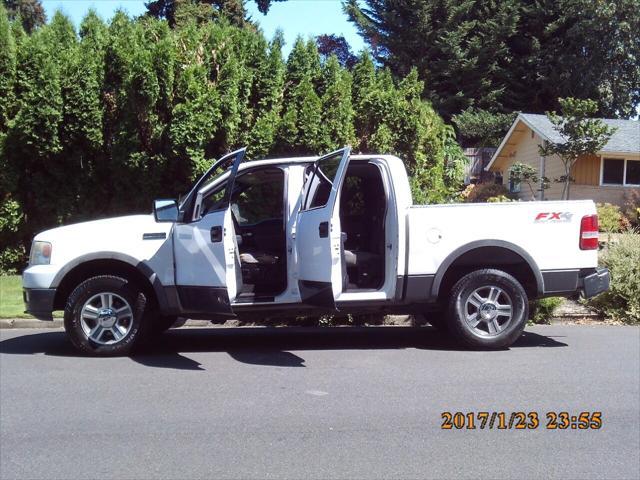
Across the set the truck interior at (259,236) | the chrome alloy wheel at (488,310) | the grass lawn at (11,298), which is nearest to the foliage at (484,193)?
the grass lawn at (11,298)

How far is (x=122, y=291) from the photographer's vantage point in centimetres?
694

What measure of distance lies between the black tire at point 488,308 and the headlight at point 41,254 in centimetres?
433

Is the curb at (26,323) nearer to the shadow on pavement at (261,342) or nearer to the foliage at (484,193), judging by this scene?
the shadow on pavement at (261,342)

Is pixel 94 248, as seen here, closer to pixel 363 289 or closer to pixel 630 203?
pixel 363 289

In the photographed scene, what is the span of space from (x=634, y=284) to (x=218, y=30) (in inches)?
333

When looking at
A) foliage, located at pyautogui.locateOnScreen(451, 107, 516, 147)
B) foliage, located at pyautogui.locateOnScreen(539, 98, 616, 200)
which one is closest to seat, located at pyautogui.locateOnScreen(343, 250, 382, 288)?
foliage, located at pyautogui.locateOnScreen(539, 98, 616, 200)

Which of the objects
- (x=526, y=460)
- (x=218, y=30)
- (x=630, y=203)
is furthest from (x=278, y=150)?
(x=630, y=203)

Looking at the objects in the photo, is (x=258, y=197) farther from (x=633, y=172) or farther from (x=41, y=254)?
(x=633, y=172)

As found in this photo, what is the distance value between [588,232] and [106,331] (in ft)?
17.4

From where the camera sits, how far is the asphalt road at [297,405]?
4.32 meters

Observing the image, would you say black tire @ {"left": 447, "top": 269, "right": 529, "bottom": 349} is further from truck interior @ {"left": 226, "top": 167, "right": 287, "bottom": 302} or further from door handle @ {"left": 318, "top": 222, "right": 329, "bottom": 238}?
truck interior @ {"left": 226, "top": 167, "right": 287, "bottom": 302}

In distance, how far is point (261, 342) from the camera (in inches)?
315

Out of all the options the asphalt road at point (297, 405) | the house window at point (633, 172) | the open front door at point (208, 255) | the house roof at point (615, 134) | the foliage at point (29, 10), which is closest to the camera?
the asphalt road at point (297, 405)

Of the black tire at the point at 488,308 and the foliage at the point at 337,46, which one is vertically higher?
the foliage at the point at 337,46
